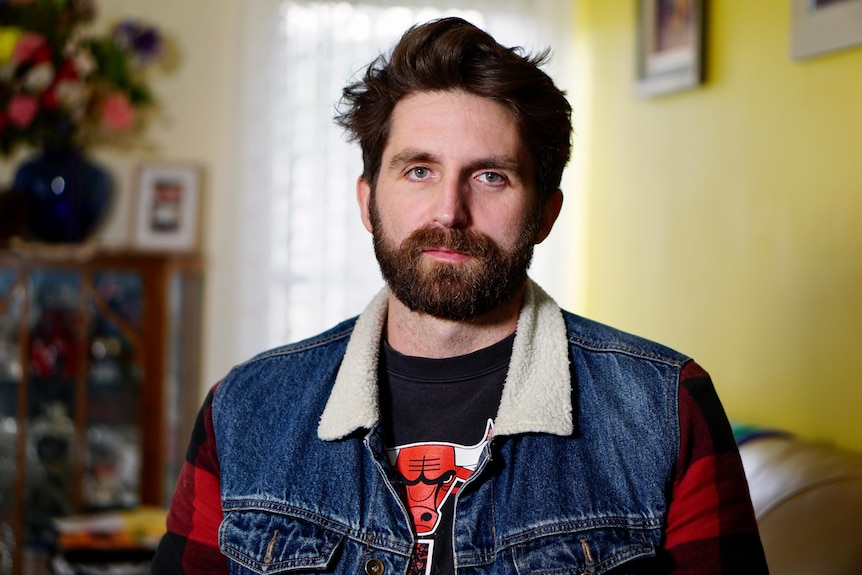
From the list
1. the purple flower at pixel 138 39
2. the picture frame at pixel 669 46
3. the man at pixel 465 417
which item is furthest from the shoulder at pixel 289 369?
the purple flower at pixel 138 39

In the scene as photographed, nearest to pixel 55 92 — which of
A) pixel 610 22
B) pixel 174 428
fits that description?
pixel 174 428

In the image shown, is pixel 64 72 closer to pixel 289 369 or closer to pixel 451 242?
pixel 289 369

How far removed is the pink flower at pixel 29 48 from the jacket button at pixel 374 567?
2.69 meters

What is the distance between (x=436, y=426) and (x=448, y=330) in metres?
0.14

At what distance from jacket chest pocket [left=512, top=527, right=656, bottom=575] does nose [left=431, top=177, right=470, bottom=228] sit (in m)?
0.45

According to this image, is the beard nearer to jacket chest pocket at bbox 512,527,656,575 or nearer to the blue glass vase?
jacket chest pocket at bbox 512,527,656,575

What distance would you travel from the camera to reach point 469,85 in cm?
151

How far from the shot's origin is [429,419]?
4.97ft

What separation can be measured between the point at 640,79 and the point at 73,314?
6.64 feet

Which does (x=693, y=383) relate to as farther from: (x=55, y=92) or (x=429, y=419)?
(x=55, y=92)

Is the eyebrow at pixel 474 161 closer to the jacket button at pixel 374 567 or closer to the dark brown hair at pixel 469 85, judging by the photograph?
the dark brown hair at pixel 469 85

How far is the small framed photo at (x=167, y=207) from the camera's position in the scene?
149 inches

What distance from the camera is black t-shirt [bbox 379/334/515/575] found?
4.75ft

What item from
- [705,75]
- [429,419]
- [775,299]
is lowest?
[429,419]
